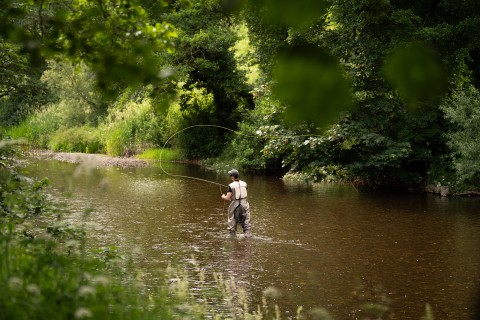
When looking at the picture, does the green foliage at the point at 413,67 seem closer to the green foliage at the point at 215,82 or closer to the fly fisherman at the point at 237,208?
the fly fisherman at the point at 237,208

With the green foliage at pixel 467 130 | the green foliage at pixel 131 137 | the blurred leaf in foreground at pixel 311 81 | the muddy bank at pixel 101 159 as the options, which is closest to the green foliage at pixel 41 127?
the muddy bank at pixel 101 159

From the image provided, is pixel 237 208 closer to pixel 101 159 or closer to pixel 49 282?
pixel 49 282

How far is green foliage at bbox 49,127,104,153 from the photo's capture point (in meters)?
33.6

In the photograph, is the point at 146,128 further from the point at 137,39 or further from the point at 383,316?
the point at 137,39

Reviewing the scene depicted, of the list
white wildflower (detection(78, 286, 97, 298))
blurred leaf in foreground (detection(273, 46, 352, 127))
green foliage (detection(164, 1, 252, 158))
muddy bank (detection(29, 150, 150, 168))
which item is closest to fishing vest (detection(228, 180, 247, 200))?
green foliage (detection(164, 1, 252, 158))

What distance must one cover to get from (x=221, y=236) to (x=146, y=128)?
18.8 m

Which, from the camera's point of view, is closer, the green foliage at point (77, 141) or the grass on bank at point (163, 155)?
the grass on bank at point (163, 155)

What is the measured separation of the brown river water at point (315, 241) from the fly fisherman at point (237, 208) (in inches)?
9.6

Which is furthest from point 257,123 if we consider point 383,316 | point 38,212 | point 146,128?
point 38,212

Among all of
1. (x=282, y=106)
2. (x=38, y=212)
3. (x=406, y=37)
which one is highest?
(x=406, y=37)

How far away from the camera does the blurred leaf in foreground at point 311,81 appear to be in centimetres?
133

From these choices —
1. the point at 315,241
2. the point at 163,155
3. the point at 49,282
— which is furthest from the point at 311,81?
the point at 163,155

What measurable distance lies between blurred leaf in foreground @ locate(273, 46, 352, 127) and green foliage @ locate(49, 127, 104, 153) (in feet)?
108

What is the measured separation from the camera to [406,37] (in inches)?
57.6
